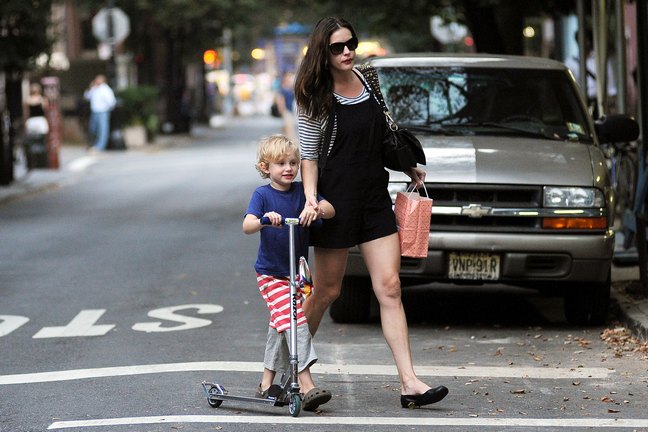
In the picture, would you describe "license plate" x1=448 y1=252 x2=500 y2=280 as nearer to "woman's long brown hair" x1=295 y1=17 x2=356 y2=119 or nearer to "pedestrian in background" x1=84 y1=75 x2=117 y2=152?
"woman's long brown hair" x1=295 y1=17 x2=356 y2=119

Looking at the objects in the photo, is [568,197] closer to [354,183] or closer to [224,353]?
[224,353]

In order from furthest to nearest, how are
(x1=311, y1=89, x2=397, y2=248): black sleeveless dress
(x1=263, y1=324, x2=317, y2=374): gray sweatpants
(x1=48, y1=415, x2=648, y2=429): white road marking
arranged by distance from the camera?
(x1=311, y1=89, x2=397, y2=248): black sleeveless dress < (x1=263, y1=324, x2=317, y2=374): gray sweatpants < (x1=48, y1=415, x2=648, y2=429): white road marking

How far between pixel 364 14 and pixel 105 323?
1727 centimetres

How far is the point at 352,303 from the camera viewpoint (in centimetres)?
990

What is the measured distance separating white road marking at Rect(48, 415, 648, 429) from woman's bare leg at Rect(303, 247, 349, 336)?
65 cm

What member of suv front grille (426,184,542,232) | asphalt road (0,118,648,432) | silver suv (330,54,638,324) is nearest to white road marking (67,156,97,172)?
asphalt road (0,118,648,432)

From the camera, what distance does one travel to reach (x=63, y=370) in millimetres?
8305

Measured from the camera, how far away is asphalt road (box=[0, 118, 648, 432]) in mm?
6871

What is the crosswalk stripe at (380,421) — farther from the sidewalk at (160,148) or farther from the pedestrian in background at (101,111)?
the pedestrian in background at (101,111)

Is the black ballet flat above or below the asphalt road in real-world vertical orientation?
above

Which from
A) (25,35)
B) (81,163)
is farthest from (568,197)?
(81,163)

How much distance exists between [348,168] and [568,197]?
269 cm

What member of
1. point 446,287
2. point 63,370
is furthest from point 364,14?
point 63,370

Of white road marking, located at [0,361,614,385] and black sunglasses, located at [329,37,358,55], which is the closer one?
black sunglasses, located at [329,37,358,55]
